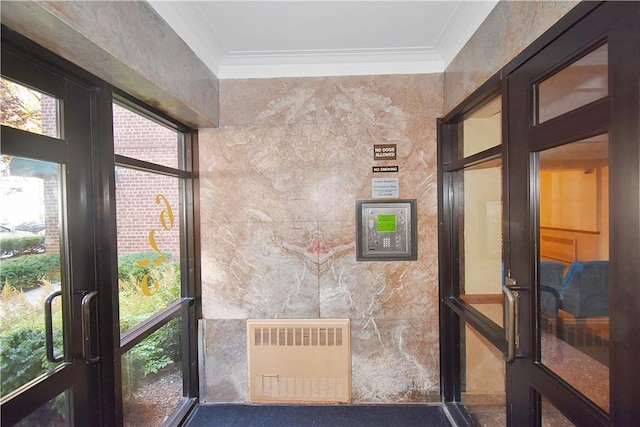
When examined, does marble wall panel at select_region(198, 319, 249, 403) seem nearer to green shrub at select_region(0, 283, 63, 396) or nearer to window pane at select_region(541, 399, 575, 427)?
green shrub at select_region(0, 283, 63, 396)

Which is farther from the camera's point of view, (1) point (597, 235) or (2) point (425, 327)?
(2) point (425, 327)

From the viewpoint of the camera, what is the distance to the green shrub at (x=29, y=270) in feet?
3.84

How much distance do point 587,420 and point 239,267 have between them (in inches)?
84.0

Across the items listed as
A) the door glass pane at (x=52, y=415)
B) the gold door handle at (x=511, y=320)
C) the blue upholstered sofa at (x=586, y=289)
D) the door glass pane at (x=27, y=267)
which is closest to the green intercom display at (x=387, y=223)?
the gold door handle at (x=511, y=320)

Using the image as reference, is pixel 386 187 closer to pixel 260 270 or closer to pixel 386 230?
pixel 386 230

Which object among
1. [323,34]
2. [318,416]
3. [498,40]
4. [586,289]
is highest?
[323,34]

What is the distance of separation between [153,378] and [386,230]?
75.9 inches

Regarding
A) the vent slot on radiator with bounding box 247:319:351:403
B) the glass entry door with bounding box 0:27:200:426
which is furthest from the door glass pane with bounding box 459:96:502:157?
the glass entry door with bounding box 0:27:200:426

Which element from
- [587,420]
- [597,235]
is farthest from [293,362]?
[597,235]

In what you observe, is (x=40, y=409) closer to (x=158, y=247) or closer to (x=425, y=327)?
(x=158, y=247)

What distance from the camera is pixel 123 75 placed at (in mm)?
1502

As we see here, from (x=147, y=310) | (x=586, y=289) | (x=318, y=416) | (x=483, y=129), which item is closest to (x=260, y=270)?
(x=147, y=310)

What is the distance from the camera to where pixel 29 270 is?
1267 millimetres

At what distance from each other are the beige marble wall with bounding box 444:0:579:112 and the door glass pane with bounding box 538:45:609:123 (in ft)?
0.66
